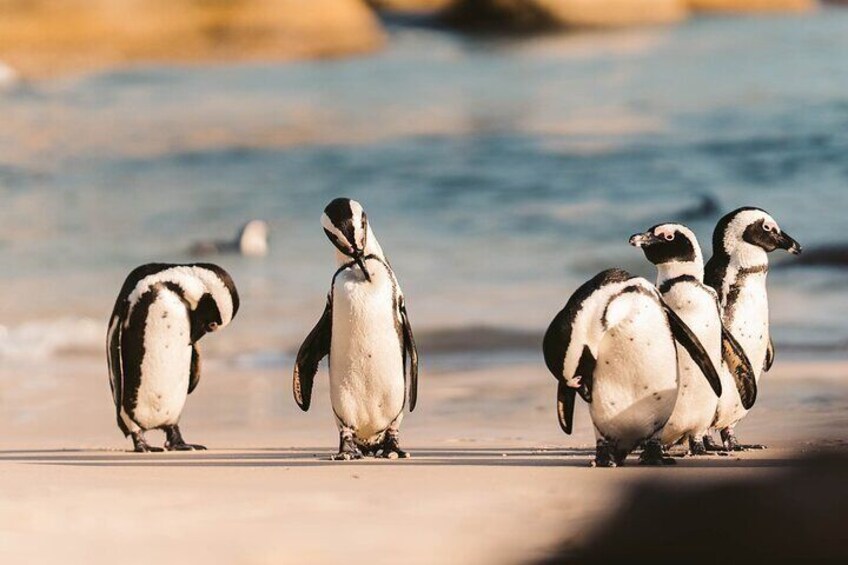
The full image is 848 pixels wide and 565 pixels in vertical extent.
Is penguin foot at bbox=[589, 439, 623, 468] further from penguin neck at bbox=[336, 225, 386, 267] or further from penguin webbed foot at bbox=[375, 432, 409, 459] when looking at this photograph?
penguin neck at bbox=[336, 225, 386, 267]

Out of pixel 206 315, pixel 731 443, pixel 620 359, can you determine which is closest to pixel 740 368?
pixel 731 443

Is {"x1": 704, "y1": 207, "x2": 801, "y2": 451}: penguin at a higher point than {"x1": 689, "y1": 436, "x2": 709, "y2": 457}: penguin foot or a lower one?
higher

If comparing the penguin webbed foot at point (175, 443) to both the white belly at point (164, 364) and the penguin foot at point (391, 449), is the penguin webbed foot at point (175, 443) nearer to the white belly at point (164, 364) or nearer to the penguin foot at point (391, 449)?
the white belly at point (164, 364)

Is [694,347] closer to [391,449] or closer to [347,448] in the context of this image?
[391,449]

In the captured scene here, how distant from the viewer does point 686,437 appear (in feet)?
24.0

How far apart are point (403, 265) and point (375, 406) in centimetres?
1286

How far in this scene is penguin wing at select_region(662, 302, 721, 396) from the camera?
682cm

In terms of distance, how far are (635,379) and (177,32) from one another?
32.0 metres

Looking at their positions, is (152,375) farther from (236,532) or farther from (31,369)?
(31,369)

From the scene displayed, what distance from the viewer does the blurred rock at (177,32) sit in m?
36.0

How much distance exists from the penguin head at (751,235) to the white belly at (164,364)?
6.33 ft

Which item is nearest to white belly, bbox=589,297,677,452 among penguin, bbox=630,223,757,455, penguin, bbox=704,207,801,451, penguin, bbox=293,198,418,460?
penguin, bbox=630,223,757,455

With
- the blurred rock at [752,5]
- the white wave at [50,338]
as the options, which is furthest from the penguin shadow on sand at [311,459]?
the blurred rock at [752,5]

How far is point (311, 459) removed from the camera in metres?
7.43
